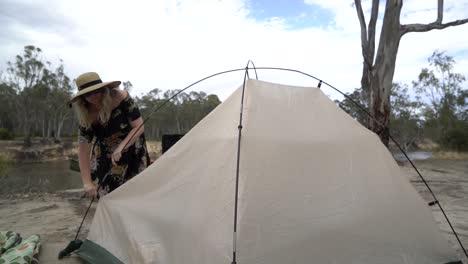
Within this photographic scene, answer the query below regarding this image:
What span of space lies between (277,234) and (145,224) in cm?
100

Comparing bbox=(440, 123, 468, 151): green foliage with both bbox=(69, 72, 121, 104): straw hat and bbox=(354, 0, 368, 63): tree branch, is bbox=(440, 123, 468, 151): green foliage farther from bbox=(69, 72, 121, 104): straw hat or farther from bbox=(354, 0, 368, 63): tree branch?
bbox=(69, 72, 121, 104): straw hat

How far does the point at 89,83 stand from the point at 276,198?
168 centimetres

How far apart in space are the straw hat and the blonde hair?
0.06 m

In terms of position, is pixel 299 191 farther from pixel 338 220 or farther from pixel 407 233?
pixel 407 233

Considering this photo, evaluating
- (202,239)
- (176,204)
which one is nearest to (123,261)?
(176,204)

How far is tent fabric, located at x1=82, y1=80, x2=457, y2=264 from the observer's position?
212 cm

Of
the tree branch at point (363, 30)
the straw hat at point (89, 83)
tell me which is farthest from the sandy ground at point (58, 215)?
the tree branch at point (363, 30)

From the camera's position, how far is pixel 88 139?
2881 millimetres

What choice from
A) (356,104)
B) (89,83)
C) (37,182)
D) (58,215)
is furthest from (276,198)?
(37,182)

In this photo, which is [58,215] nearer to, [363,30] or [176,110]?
[363,30]

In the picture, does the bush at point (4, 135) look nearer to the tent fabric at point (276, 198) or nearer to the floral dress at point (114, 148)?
the floral dress at point (114, 148)

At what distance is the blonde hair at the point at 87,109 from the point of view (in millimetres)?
2684

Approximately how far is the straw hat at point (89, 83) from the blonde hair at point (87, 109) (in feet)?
0.20

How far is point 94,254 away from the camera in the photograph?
272 centimetres
